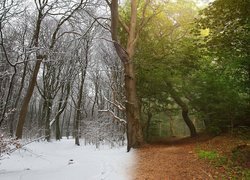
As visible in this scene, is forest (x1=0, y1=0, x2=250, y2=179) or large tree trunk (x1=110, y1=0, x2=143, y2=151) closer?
forest (x1=0, y1=0, x2=250, y2=179)

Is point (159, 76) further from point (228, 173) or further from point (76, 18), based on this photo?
point (228, 173)

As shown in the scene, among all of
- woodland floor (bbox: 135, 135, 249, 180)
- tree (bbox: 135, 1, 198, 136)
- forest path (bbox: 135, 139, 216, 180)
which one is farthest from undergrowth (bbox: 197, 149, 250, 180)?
tree (bbox: 135, 1, 198, 136)

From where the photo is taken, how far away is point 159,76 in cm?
1414

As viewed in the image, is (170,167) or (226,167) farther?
(170,167)

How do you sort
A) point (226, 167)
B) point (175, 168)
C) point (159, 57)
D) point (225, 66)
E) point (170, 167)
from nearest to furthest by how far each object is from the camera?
1. point (226, 167)
2. point (175, 168)
3. point (170, 167)
4. point (225, 66)
5. point (159, 57)

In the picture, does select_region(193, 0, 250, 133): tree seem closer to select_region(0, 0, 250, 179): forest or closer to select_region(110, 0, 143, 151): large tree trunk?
select_region(0, 0, 250, 179): forest

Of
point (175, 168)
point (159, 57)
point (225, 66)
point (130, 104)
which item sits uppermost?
point (159, 57)

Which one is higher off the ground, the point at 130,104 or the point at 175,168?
the point at 130,104

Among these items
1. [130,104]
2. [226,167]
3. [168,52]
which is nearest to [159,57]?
[168,52]

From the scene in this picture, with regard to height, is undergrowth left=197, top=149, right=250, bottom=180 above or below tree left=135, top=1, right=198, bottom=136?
below

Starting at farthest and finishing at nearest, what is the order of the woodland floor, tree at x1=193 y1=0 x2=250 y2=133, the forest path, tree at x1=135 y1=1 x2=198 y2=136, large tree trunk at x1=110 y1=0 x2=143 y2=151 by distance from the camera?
tree at x1=135 y1=1 x2=198 y2=136, large tree trunk at x1=110 y1=0 x2=143 y2=151, tree at x1=193 y1=0 x2=250 y2=133, the forest path, the woodland floor

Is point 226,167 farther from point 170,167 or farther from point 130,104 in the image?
point 130,104

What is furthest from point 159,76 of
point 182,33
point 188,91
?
point 182,33

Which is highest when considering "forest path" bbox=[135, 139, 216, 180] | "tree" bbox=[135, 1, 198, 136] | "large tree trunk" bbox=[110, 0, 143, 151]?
"tree" bbox=[135, 1, 198, 136]
